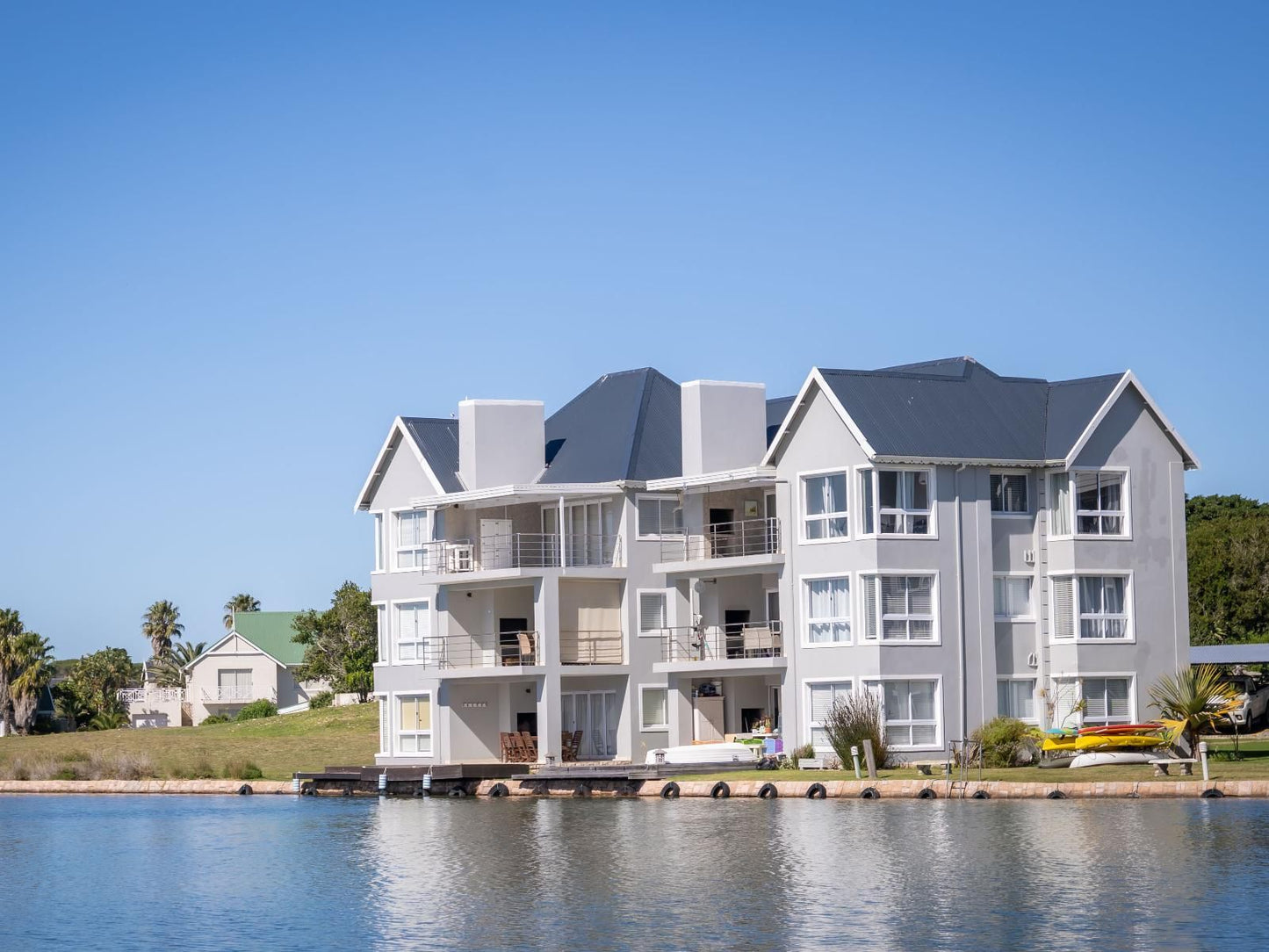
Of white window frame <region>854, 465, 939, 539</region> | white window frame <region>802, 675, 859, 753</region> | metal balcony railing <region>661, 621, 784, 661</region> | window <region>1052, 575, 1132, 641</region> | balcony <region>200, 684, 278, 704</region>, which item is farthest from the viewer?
balcony <region>200, 684, 278, 704</region>

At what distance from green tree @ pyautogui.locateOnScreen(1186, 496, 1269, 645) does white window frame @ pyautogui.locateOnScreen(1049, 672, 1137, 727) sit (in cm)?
3460

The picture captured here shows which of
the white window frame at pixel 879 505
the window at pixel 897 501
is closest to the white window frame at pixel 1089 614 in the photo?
the white window frame at pixel 879 505

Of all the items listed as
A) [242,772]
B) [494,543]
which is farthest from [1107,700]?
[242,772]

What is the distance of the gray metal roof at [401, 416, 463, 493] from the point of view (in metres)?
61.7

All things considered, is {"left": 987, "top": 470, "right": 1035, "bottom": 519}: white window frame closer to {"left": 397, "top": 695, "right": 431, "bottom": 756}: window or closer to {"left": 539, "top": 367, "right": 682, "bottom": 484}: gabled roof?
{"left": 539, "top": 367, "right": 682, "bottom": 484}: gabled roof

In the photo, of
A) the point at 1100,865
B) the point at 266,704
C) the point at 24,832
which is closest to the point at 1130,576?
the point at 1100,865

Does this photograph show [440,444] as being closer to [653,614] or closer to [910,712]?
[653,614]

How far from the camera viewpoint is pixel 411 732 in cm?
6266

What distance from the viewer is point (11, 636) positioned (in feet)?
346

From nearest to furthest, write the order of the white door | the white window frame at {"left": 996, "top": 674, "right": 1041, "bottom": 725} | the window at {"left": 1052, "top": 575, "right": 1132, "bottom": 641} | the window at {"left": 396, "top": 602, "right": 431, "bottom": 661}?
the white window frame at {"left": 996, "top": 674, "right": 1041, "bottom": 725} → the window at {"left": 1052, "top": 575, "right": 1132, "bottom": 641} → the white door → the window at {"left": 396, "top": 602, "right": 431, "bottom": 661}

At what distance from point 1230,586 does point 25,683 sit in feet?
201

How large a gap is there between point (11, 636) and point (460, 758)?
52.6 metres

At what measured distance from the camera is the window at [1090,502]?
179 ft

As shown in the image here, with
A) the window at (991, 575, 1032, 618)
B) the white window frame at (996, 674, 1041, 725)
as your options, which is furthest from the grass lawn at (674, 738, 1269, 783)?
the window at (991, 575, 1032, 618)
